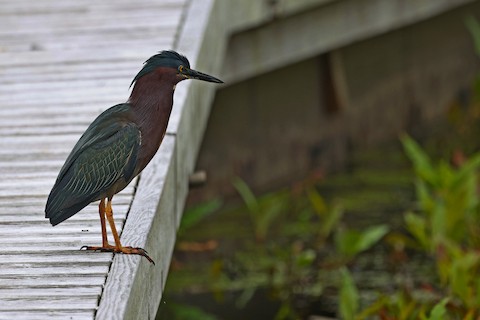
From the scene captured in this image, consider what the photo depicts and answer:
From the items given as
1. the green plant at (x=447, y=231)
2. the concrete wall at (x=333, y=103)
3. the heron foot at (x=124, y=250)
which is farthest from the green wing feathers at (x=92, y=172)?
the concrete wall at (x=333, y=103)

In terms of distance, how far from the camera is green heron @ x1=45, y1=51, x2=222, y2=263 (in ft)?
12.6

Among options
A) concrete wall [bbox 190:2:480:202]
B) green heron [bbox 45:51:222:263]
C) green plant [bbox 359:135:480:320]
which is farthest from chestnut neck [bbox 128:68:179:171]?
concrete wall [bbox 190:2:480:202]

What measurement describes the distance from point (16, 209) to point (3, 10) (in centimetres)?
310

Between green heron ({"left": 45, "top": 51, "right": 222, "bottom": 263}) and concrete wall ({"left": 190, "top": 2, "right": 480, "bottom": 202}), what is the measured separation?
4.15 metres

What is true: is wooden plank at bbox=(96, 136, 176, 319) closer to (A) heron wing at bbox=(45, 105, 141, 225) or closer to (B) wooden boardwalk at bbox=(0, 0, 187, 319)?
(B) wooden boardwalk at bbox=(0, 0, 187, 319)

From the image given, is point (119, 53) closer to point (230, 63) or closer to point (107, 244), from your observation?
point (230, 63)

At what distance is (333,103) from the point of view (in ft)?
30.9

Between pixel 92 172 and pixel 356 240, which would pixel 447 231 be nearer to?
pixel 356 240

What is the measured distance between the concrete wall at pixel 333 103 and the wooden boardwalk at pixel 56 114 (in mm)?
1687

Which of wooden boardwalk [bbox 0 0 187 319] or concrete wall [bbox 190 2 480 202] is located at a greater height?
concrete wall [bbox 190 2 480 202]

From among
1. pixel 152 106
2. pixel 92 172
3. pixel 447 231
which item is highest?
pixel 447 231

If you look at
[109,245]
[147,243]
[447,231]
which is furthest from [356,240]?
[109,245]

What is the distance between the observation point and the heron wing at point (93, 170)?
3.83m

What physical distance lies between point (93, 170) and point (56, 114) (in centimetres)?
171
